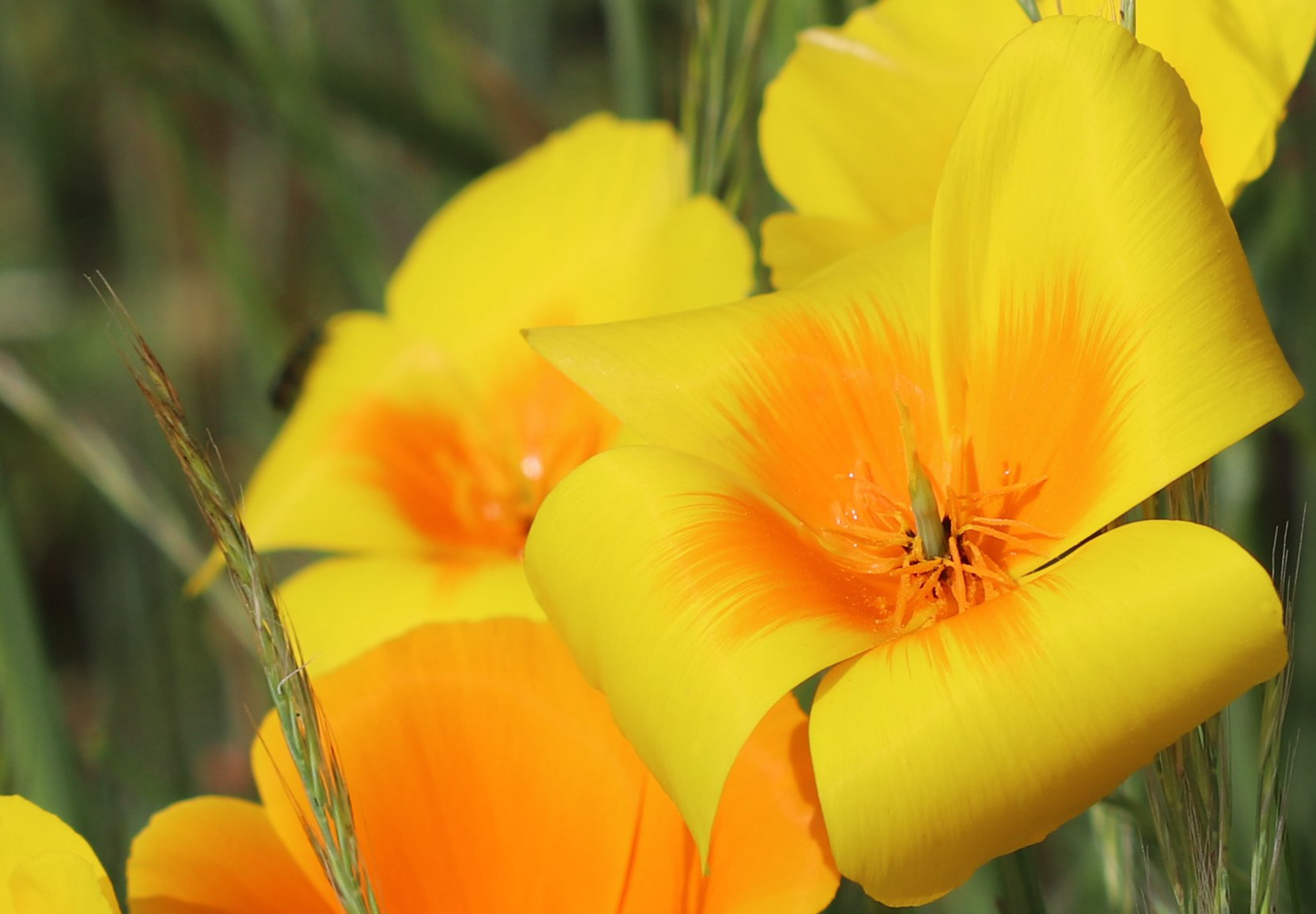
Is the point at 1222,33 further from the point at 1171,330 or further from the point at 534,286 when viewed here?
the point at 534,286

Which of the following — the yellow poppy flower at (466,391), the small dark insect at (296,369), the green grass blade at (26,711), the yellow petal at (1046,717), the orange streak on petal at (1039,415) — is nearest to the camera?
the yellow petal at (1046,717)

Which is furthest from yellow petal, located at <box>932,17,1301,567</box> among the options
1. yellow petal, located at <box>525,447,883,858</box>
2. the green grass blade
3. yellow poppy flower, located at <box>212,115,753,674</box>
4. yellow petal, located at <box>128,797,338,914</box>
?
the green grass blade

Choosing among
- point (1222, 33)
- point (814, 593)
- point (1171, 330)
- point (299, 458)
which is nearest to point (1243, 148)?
point (1222, 33)

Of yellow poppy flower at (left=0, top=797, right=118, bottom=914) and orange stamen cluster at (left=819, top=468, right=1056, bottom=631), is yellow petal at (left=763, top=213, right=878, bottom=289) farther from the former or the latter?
yellow poppy flower at (left=0, top=797, right=118, bottom=914)

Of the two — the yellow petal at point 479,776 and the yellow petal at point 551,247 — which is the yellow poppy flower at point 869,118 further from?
the yellow petal at point 479,776

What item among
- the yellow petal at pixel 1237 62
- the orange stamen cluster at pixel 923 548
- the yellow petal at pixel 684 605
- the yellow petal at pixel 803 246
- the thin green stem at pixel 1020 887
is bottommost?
the thin green stem at pixel 1020 887

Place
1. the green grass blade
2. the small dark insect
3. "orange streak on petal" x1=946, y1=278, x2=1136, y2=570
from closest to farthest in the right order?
1. "orange streak on petal" x1=946, y1=278, x2=1136, y2=570
2. the green grass blade
3. the small dark insect

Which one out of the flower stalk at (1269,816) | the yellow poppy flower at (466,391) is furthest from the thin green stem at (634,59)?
the flower stalk at (1269,816)
